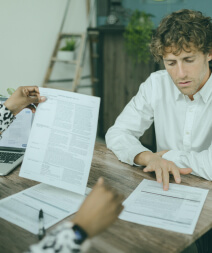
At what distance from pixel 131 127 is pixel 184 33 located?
0.52 metres

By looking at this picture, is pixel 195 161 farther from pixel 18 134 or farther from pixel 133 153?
pixel 18 134

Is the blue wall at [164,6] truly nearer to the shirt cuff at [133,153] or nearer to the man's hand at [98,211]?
the shirt cuff at [133,153]

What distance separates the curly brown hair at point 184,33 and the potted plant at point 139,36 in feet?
4.96

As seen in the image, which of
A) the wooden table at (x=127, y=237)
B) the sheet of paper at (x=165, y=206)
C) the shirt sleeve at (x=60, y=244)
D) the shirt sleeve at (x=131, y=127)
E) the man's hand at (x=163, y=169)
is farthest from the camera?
the shirt sleeve at (x=131, y=127)

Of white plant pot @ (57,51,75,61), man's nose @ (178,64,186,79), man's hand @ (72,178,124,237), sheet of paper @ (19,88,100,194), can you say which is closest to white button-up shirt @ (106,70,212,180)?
man's nose @ (178,64,186,79)

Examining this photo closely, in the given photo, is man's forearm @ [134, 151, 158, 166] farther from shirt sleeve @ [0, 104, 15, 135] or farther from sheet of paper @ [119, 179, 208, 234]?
shirt sleeve @ [0, 104, 15, 135]

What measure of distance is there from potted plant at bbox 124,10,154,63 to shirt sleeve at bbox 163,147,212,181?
1.97m

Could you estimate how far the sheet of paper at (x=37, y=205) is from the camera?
881 mm

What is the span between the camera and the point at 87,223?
2.02 ft

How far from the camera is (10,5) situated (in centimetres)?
332

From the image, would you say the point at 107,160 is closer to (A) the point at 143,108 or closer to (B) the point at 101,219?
(A) the point at 143,108

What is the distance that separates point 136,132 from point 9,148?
64cm

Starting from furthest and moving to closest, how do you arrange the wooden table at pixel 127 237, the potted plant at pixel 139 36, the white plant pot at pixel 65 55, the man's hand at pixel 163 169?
the white plant pot at pixel 65 55 → the potted plant at pixel 139 36 → the man's hand at pixel 163 169 → the wooden table at pixel 127 237

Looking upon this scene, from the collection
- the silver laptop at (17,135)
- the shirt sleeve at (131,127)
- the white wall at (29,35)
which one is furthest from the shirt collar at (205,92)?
the white wall at (29,35)
